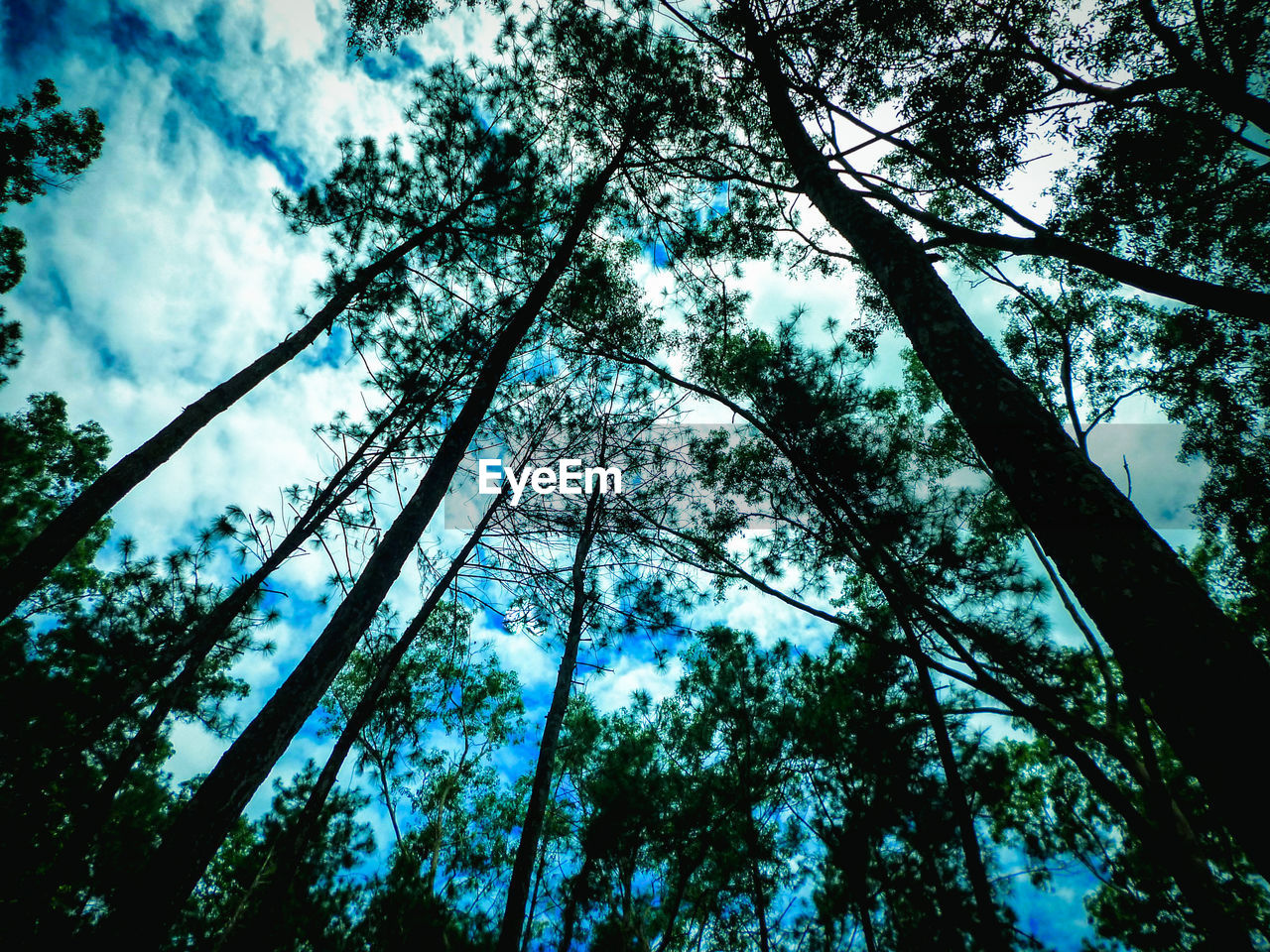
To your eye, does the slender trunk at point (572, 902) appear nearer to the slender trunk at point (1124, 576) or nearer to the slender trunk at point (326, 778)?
the slender trunk at point (326, 778)

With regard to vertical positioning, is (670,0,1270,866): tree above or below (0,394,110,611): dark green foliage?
below

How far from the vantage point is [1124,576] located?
173 centimetres

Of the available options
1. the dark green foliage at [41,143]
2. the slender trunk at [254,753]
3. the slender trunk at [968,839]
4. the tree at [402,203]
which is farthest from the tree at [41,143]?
the slender trunk at [968,839]

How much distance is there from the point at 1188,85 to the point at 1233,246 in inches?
156

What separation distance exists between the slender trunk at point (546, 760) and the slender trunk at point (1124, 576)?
5845 millimetres

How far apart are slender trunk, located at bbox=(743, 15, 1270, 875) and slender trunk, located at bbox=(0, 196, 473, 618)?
6.18 meters

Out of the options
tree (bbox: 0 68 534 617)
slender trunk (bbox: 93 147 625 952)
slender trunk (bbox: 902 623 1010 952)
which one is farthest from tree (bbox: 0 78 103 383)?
slender trunk (bbox: 902 623 1010 952)

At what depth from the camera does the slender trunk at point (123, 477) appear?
Answer: 3.60 meters

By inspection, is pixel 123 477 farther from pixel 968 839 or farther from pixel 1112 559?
pixel 968 839

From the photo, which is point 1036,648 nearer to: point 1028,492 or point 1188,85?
point 1028,492

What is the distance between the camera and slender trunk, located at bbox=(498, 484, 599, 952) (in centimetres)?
511

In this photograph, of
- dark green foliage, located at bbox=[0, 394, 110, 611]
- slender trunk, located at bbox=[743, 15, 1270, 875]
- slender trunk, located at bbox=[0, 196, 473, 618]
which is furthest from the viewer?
dark green foliage, located at bbox=[0, 394, 110, 611]

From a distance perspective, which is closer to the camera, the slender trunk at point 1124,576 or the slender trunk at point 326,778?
the slender trunk at point 1124,576

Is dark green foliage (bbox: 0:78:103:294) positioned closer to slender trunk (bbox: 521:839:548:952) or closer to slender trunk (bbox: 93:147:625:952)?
slender trunk (bbox: 93:147:625:952)
